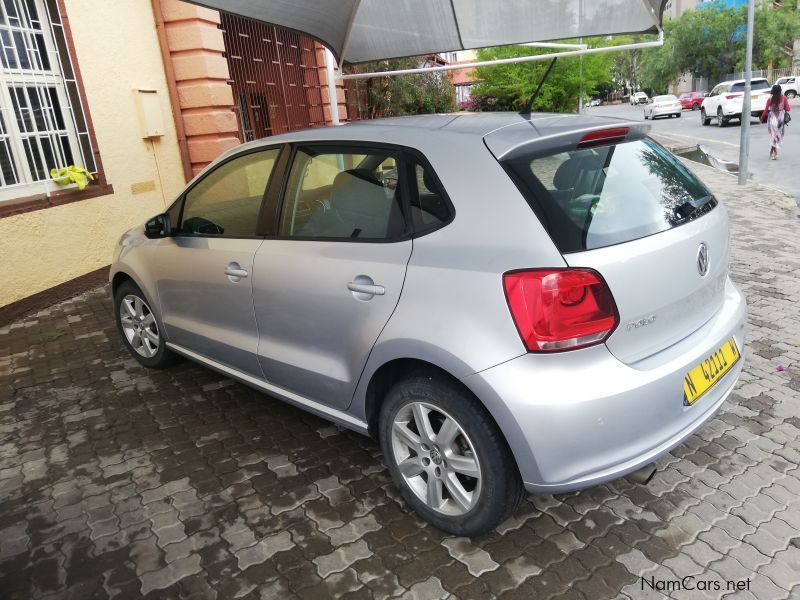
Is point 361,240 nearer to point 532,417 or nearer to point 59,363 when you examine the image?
point 532,417

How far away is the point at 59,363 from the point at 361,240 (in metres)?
3.34

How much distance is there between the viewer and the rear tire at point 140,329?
14.3 ft

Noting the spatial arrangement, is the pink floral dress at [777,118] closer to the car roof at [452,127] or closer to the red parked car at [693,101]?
the car roof at [452,127]

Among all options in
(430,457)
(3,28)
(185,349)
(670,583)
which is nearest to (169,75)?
(3,28)

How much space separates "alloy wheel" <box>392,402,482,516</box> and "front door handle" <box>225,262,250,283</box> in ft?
3.91

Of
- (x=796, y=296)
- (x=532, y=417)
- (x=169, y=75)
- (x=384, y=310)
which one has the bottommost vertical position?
(x=796, y=296)

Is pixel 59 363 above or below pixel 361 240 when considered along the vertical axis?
below

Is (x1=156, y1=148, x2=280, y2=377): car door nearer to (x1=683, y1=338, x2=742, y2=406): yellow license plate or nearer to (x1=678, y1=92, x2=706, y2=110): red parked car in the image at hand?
(x1=683, y1=338, x2=742, y2=406): yellow license plate

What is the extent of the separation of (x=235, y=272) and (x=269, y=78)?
27.0 feet

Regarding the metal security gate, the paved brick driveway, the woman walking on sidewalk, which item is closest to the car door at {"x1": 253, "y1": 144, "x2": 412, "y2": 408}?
the paved brick driveway

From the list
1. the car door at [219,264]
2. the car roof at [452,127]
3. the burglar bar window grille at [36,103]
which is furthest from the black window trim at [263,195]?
the burglar bar window grille at [36,103]

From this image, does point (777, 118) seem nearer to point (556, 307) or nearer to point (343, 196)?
point (343, 196)

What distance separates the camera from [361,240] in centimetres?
276

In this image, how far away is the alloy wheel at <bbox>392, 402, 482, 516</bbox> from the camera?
97.0 inches
